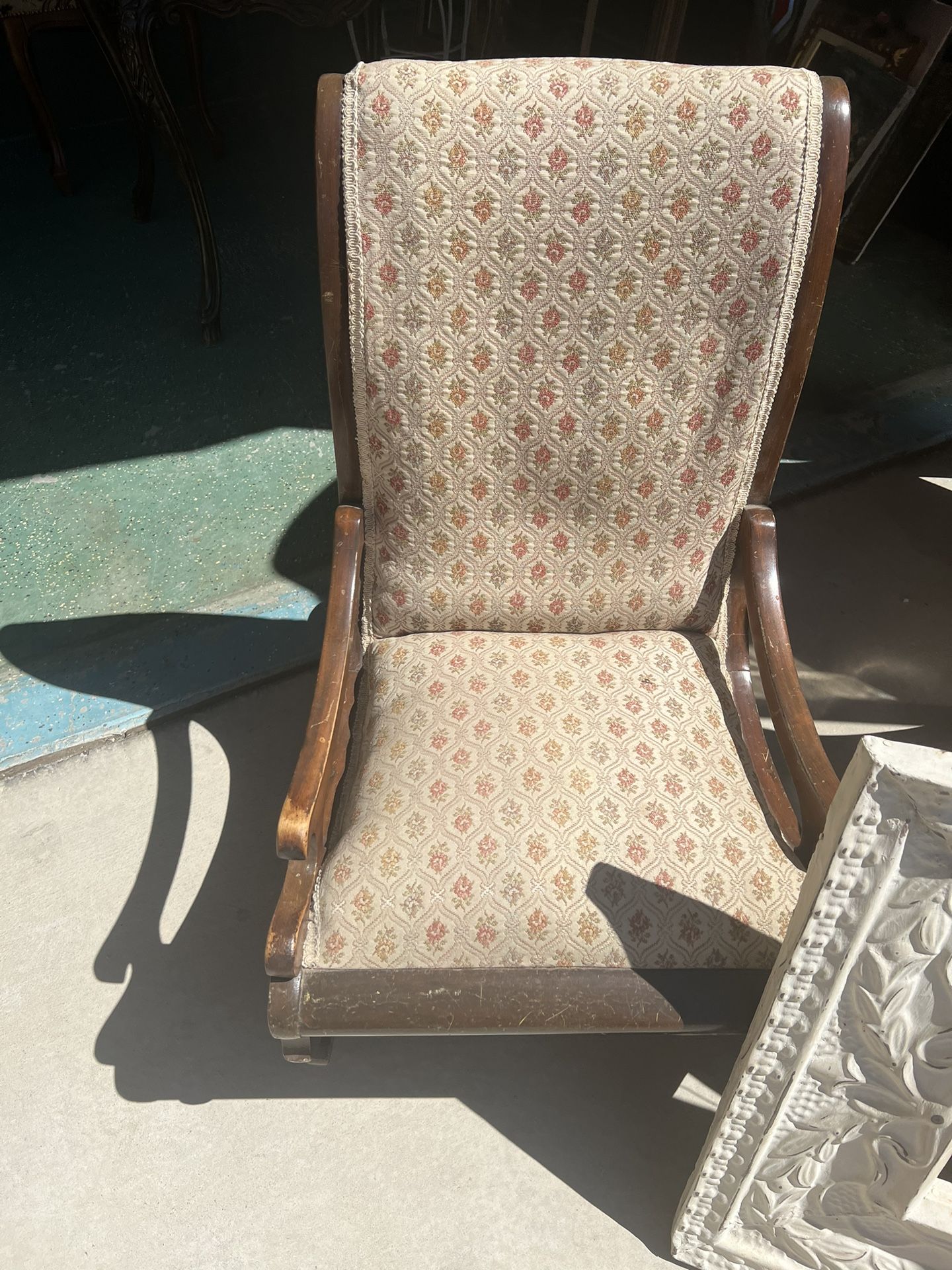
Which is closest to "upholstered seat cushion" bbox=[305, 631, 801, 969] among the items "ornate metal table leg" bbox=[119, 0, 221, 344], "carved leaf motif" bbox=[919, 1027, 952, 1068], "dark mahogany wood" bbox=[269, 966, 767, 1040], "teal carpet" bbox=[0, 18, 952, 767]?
"dark mahogany wood" bbox=[269, 966, 767, 1040]

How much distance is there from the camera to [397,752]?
1.34m

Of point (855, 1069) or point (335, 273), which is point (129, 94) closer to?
point (335, 273)

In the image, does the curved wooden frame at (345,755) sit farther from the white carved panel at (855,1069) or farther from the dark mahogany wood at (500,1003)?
the white carved panel at (855,1069)

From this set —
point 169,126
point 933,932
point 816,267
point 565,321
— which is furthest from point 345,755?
point 169,126

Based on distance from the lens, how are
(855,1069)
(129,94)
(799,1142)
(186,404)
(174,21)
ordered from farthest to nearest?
(129,94) < (186,404) < (174,21) < (799,1142) < (855,1069)

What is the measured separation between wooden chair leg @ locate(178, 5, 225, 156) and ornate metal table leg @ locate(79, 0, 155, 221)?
0.30 metres

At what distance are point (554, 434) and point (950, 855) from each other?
76cm

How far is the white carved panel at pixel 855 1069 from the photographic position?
0.87 meters

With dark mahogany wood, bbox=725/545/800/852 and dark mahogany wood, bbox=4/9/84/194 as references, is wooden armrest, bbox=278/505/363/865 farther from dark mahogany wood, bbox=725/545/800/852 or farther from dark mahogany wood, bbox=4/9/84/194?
dark mahogany wood, bbox=4/9/84/194

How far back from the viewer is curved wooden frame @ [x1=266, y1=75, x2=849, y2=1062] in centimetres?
116

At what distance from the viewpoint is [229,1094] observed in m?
1.49

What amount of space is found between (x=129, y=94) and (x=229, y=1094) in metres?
2.64

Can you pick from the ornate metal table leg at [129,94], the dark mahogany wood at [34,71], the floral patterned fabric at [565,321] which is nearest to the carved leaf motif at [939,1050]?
the floral patterned fabric at [565,321]

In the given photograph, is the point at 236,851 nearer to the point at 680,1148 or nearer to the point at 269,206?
the point at 680,1148
